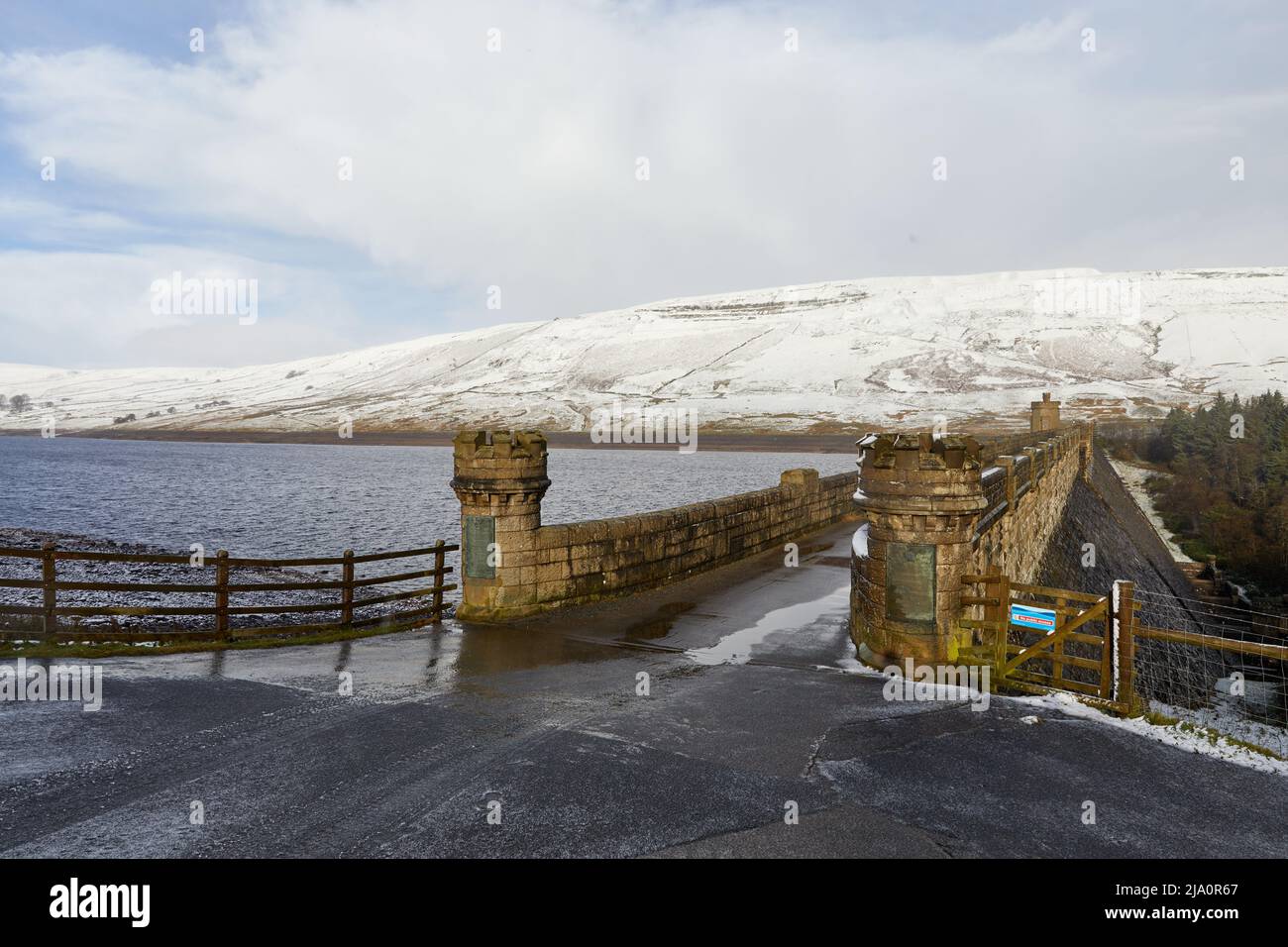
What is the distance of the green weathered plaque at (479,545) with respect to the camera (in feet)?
36.7

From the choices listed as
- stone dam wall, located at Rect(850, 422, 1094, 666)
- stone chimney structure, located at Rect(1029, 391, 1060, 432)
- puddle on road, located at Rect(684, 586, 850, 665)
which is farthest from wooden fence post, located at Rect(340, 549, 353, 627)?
stone chimney structure, located at Rect(1029, 391, 1060, 432)

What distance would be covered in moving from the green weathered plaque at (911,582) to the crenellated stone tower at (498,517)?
4751 millimetres

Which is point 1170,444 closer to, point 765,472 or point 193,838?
point 765,472

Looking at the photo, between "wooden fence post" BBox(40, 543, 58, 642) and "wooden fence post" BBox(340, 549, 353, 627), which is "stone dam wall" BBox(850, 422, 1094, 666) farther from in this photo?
"wooden fence post" BBox(40, 543, 58, 642)

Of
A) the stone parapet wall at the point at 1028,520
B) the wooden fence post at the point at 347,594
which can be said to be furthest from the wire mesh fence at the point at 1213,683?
the wooden fence post at the point at 347,594

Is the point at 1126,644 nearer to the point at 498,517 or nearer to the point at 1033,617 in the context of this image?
the point at 1033,617

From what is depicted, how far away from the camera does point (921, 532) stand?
8.80 meters

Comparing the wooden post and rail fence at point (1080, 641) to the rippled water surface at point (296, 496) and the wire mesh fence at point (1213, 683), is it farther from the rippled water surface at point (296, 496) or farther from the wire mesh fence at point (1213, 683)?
the rippled water surface at point (296, 496)

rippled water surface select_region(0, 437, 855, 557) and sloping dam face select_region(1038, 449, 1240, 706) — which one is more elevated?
rippled water surface select_region(0, 437, 855, 557)

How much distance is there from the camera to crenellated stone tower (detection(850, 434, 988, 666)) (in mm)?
8664

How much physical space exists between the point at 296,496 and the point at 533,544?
1885 inches

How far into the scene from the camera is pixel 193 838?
15.2 feet

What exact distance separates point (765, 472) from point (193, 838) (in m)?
76.5
